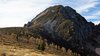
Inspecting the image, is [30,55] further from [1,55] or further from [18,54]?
[1,55]

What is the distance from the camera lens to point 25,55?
8194cm

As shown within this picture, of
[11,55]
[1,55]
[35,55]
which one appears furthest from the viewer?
[35,55]

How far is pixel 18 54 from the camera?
Result: 83000mm

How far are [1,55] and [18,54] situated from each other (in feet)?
44.2

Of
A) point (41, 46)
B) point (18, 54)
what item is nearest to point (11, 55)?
point (18, 54)

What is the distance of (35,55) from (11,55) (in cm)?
921

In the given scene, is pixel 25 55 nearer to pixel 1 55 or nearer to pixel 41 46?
pixel 1 55

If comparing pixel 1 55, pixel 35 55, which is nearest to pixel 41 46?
pixel 35 55

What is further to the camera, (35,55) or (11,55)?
(35,55)

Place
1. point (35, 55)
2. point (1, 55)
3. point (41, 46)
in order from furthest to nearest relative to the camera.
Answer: point (41, 46)
point (35, 55)
point (1, 55)

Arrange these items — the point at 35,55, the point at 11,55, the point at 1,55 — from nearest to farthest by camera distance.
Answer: the point at 1,55, the point at 11,55, the point at 35,55

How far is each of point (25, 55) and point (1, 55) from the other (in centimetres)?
1326

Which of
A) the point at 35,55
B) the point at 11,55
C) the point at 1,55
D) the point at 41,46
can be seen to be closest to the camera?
the point at 1,55

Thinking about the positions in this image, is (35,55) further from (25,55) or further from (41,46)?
(41,46)
